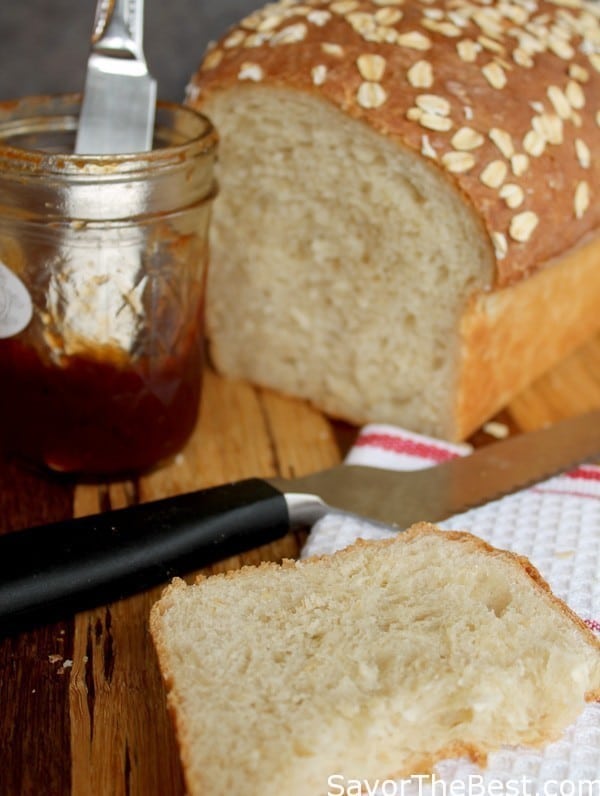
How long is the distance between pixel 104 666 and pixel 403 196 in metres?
1.04

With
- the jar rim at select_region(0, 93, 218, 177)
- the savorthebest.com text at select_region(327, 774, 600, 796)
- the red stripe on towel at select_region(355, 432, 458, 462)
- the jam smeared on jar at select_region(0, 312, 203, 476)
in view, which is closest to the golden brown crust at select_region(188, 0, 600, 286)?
the jar rim at select_region(0, 93, 218, 177)

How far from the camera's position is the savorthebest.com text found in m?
1.15

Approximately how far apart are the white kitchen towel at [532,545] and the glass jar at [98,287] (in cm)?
41

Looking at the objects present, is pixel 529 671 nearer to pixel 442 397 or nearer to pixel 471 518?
pixel 471 518

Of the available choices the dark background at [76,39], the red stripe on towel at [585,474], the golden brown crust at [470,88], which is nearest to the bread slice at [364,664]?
the red stripe on towel at [585,474]

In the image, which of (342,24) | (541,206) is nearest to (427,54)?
(342,24)

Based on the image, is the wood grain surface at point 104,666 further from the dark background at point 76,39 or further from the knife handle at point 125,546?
the dark background at point 76,39

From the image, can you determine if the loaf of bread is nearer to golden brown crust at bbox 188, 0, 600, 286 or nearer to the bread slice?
golden brown crust at bbox 188, 0, 600, 286

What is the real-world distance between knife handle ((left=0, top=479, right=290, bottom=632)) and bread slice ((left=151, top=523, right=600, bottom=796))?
120mm

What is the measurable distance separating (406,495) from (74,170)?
2.49ft

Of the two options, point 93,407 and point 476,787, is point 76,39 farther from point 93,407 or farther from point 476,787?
point 476,787

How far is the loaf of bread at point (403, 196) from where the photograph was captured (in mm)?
1893

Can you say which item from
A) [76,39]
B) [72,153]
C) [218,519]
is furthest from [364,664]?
[76,39]

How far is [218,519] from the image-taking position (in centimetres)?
154
